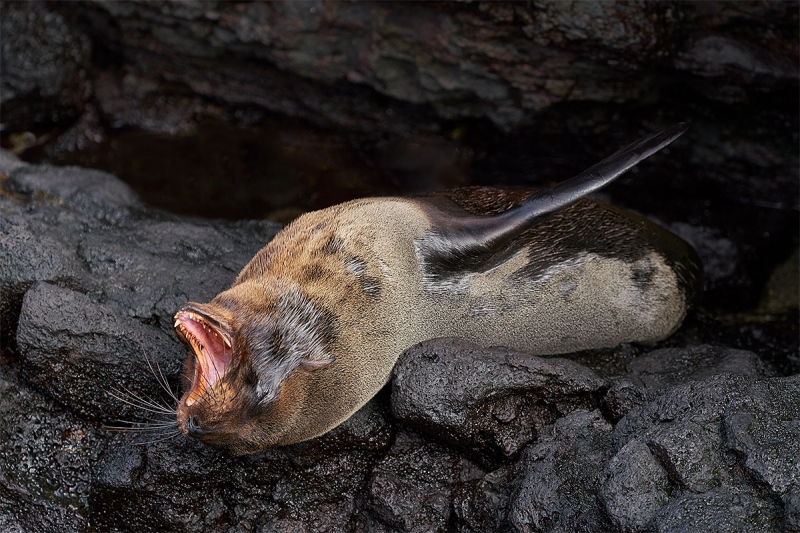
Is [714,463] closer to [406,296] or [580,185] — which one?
[406,296]

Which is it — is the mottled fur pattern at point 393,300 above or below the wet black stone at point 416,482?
above

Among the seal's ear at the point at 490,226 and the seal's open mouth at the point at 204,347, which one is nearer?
the seal's open mouth at the point at 204,347

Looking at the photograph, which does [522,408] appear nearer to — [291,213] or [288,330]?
[288,330]

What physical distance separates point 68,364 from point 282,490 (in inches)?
53.3

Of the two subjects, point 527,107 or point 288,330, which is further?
point 527,107

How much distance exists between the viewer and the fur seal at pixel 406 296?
444 cm

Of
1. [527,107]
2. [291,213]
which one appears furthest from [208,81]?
[527,107]

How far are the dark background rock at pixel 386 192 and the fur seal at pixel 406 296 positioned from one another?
0.28 meters

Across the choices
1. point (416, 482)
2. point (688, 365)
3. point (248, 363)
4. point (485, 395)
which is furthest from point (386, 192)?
point (248, 363)

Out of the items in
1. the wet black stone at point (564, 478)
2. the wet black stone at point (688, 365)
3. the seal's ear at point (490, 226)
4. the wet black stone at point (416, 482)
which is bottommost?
the wet black stone at point (416, 482)

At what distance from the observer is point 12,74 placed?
8344mm

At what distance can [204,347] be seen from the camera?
439cm

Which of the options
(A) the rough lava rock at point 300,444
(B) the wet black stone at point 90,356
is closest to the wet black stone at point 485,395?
(A) the rough lava rock at point 300,444

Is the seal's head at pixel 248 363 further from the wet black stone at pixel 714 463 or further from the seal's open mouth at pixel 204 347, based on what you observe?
the wet black stone at pixel 714 463
